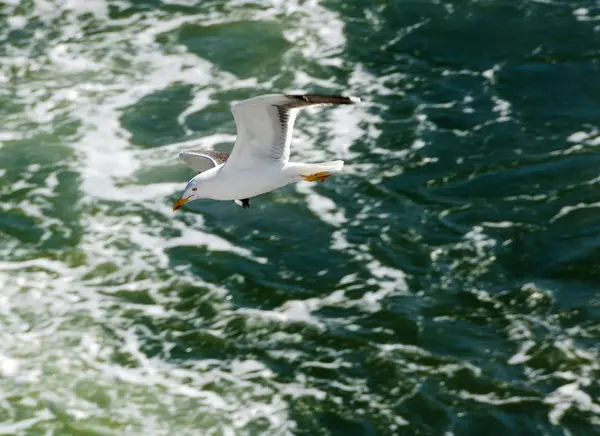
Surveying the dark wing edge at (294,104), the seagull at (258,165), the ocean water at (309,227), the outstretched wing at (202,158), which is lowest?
the ocean water at (309,227)

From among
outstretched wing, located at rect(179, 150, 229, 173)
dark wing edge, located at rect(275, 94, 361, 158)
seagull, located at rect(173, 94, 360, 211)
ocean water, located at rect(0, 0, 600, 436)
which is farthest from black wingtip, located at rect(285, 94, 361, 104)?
ocean water, located at rect(0, 0, 600, 436)

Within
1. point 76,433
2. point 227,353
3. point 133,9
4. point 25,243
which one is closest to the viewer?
point 76,433

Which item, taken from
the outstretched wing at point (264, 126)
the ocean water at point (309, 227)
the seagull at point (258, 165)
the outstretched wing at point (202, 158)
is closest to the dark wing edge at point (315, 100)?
the outstretched wing at point (264, 126)

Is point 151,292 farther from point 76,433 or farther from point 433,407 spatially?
point 433,407

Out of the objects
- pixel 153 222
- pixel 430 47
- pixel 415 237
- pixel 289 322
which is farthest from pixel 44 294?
pixel 430 47

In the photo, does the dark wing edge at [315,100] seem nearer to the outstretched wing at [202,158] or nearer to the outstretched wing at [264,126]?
the outstretched wing at [264,126]

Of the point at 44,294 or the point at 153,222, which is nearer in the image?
the point at 44,294

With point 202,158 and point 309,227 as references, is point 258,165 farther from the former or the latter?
point 309,227
